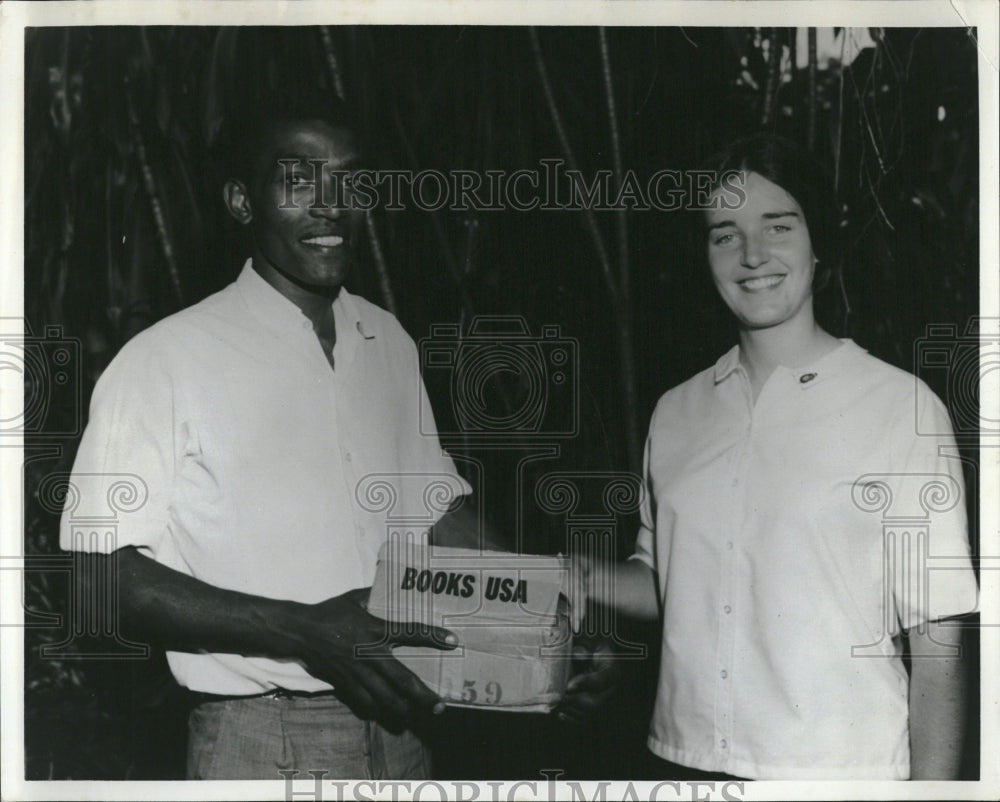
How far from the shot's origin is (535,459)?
3.03m

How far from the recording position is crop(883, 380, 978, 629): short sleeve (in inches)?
118

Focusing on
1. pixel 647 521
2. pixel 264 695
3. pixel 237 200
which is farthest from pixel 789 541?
pixel 237 200

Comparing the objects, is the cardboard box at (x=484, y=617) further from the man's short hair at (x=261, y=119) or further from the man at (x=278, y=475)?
the man's short hair at (x=261, y=119)

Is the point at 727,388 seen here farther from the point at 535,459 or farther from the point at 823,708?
the point at 823,708

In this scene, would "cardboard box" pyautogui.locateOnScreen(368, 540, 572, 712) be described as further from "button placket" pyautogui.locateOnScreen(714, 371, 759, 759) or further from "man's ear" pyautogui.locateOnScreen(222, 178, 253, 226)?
"man's ear" pyautogui.locateOnScreen(222, 178, 253, 226)

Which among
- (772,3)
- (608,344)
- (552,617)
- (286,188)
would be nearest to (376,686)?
(552,617)

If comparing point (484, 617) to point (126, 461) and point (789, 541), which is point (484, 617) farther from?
point (126, 461)

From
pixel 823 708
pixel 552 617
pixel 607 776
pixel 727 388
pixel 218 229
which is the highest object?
pixel 218 229

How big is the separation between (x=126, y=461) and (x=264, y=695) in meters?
0.70

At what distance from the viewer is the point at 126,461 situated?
9.85ft

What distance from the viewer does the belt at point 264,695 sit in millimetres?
2930

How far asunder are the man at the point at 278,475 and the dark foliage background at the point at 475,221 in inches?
3.1

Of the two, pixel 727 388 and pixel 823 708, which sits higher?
pixel 727 388

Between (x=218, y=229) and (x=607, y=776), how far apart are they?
1.75 m
